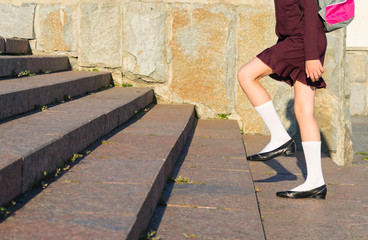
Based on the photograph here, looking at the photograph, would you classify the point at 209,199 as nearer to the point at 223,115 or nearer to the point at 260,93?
the point at 260,93

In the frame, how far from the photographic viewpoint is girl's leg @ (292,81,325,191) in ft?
10.5

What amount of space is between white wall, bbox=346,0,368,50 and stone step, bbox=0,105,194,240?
823 centimetres

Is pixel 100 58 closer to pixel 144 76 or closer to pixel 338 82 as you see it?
pixel 144 76

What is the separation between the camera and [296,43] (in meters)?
3.24

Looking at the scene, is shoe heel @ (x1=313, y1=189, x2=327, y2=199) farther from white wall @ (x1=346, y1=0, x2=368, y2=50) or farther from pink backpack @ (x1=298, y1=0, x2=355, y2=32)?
white wall @ (x1=346, y1=0, x2=368, y2=50)

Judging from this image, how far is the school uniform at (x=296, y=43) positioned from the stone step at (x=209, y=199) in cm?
71

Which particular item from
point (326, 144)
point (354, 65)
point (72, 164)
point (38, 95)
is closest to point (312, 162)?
point (72, 164)

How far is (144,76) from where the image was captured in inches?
230

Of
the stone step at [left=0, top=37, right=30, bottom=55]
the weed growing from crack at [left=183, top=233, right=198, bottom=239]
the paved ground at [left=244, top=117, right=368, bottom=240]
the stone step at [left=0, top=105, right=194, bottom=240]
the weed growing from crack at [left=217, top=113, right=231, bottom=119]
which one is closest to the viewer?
the stone step at [left=0, top=105, right=194, bottom=240]

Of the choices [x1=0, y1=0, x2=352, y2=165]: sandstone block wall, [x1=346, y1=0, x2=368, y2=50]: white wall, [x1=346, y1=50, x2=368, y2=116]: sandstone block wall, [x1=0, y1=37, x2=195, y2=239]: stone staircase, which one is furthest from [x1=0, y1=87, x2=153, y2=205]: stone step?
[x1=346, y1=0, x2=368, y2=50]: white wall

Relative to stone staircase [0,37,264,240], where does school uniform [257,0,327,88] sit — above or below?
above

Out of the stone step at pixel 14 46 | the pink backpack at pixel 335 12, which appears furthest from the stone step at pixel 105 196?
the stone step at pixel 14 46

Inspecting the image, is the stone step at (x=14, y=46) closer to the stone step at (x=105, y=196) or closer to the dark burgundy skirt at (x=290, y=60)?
the stone step at (x=105, y=196)

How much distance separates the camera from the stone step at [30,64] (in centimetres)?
425
